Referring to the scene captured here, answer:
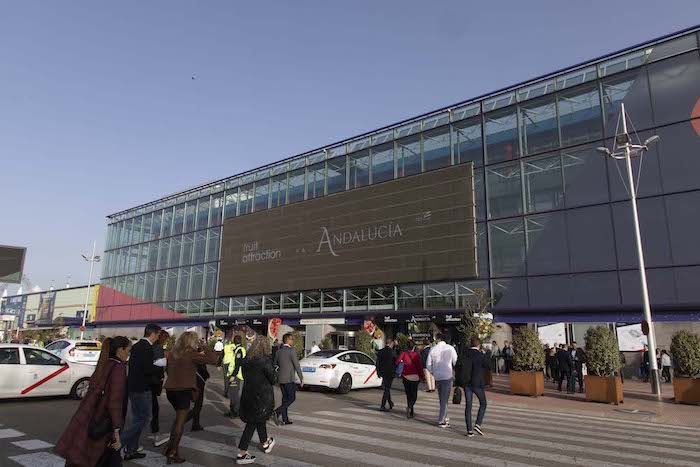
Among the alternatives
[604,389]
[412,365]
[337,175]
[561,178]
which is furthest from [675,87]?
[412,365]

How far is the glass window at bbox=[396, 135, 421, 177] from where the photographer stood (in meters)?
37.8

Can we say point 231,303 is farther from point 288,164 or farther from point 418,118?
point 418,118

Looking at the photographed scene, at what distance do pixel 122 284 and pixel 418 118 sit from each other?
140 feet

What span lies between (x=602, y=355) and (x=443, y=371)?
8.97 m

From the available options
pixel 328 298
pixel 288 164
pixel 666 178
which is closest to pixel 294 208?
pixel 288 164

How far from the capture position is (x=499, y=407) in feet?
48.2

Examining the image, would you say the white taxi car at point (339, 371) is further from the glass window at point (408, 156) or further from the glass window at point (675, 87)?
the glass window at point (675, 87)

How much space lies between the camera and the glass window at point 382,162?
3944 cm

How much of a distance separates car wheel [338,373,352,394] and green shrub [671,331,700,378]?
1083cm

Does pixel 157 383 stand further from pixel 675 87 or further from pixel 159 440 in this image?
pixel 675 87

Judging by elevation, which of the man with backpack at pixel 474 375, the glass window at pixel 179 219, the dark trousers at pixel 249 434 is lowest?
the dark trousers at pixel 249 434

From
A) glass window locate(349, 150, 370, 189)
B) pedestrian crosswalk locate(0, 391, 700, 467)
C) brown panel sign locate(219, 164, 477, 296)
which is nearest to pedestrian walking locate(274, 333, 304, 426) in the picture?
pedestrian crosswalk locate(0, 391, 700, 467)

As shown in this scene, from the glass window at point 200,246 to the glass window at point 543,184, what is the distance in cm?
3333

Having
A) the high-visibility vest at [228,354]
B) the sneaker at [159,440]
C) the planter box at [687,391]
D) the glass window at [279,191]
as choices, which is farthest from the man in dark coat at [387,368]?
the glass window at [279,191]
